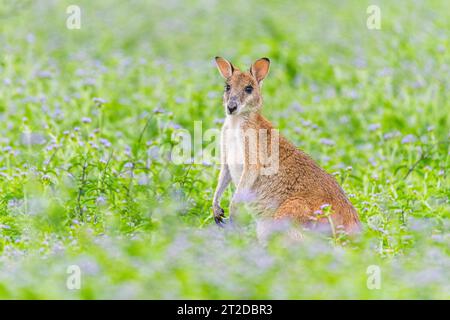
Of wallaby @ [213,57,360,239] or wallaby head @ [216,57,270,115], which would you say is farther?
wallaby head @ [216,57,270,115]

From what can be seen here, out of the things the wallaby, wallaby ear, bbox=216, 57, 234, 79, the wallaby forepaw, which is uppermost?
wallaby ear, bbox=216, 57, 234, 79

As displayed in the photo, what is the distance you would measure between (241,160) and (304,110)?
3929 millimetres

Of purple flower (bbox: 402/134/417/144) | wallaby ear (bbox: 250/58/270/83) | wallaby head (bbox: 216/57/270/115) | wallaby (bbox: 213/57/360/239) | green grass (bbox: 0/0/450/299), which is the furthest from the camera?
purple flower (bbox: 402/134/417/144)

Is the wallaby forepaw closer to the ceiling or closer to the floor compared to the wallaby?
closer to the floor

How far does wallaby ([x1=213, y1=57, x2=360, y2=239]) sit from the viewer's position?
639 cm

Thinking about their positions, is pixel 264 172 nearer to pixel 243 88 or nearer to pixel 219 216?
pixel 219 216

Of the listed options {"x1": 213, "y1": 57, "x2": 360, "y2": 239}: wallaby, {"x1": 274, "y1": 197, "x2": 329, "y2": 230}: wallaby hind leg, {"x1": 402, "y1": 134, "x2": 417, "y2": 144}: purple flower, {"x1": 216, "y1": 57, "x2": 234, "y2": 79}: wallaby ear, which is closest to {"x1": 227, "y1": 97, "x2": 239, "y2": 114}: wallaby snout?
{"x1": 213, "y1": 57, "x2": 360, "y2": 239}: wallaby

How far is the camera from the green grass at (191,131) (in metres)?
5.13

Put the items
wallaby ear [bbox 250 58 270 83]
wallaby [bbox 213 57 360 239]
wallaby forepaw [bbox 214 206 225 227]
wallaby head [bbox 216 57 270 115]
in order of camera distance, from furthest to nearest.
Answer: wallaby ear [bbox 250 58 270 83] → wallaby head [bbox 216 57 270 115] → wallaby forepaw [bbox 214 206 225 227] → wallaby [bbox 213 57 360 239]

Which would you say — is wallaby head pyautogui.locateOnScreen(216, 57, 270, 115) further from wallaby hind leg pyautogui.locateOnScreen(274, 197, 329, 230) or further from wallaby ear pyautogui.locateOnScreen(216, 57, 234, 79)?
wallaby hind leg pyautogui.locateOnScreen(274, 197, 329, 230)

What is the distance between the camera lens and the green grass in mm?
5129

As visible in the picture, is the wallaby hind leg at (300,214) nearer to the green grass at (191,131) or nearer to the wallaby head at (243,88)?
the green grass at (191,131)

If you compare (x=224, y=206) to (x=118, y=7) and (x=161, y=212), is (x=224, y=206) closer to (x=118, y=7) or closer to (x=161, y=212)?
(x=161, y=212)
